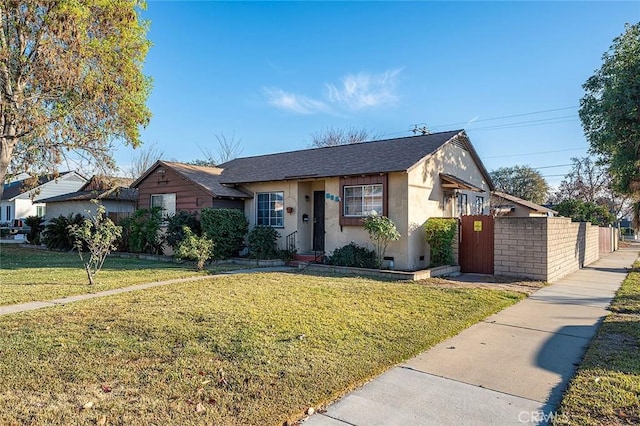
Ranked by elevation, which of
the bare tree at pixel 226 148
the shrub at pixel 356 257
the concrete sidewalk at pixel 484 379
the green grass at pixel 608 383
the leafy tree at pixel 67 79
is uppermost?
the bare tree at pixel 226 148

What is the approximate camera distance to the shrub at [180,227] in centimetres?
1444

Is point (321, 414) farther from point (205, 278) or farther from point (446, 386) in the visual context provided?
point (205, 278)

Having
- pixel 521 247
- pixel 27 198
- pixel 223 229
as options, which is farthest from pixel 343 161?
pixel 27 198

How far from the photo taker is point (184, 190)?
16.6m

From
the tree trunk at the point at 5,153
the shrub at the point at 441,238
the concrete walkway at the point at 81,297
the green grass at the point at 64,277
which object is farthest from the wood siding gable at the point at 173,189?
the shrub at the point at 441,238

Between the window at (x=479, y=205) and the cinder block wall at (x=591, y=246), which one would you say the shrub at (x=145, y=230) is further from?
the cinder block wall at (x=591, y=246)

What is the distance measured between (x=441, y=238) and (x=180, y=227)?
30.5 feet

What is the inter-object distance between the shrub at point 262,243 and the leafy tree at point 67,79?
21.4 ft

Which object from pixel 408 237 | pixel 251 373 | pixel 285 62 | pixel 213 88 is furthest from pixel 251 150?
pixel 251 373

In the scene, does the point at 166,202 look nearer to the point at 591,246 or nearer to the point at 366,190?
the point at 366,190

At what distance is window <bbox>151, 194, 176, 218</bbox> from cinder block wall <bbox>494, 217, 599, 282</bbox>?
1298 centimetres

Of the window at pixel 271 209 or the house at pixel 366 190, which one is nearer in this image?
the house at pixel 366 190

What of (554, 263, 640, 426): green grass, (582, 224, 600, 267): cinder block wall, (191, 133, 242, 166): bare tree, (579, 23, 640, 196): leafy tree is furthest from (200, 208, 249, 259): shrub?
(191, 133, 242, 166): bare tree

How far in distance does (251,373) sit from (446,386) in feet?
6.41
